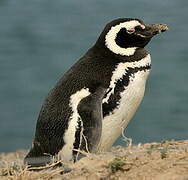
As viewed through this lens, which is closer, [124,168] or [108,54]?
[124,168]

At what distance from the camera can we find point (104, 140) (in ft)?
22.7

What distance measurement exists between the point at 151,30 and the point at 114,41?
1.53ft

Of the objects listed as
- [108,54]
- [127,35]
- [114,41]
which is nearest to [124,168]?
[108,54]

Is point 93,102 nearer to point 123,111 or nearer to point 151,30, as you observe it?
point 123,111

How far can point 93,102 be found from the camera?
6.82 m

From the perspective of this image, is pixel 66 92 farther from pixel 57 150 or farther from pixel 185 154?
pixel 185 154

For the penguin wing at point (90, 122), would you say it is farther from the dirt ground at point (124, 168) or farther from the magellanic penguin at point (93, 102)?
the dirt ground at point (124, 168)

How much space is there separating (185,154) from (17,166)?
1.53m

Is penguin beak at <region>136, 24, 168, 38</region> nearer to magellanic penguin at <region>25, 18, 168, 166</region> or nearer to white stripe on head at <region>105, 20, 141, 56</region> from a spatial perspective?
white stripe on head at <region>105, 20, 141, 56</region>

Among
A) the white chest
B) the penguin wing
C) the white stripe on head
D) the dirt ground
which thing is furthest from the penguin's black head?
the dirt ground

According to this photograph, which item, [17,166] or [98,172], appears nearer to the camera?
[98,172]

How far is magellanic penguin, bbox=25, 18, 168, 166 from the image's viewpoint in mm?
6770

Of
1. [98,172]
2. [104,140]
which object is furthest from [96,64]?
[98,172]

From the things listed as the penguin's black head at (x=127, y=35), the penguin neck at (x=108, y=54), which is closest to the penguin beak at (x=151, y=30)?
the penguin's black head at (x=127, y=35)
